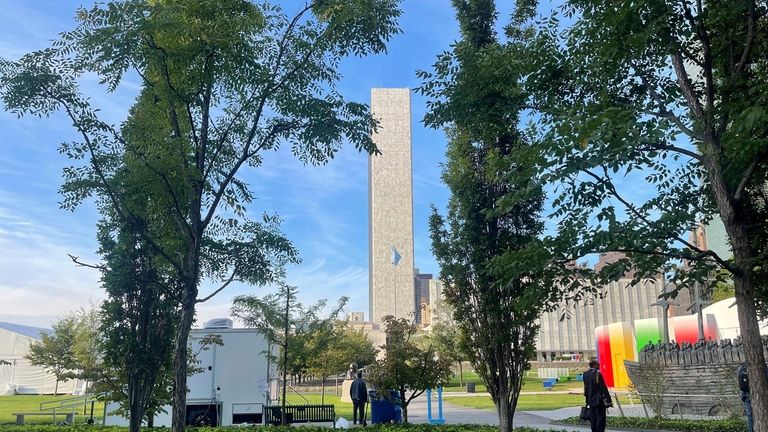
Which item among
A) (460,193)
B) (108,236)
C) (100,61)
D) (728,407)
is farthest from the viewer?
(728,407)

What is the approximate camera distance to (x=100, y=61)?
7730 mm

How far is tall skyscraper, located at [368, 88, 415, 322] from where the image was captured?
441ft

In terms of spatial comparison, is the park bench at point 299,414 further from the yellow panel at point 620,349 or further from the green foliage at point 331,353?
the yellow panel at point 620,349

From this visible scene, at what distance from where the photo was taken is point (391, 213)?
136125 mm

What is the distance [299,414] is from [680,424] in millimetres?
9734

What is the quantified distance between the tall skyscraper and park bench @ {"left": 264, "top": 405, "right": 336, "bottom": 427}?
4526 inches

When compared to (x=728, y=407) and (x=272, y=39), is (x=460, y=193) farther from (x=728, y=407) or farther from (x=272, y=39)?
(x=728, y=407)

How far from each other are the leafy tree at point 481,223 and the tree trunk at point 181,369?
4.12m

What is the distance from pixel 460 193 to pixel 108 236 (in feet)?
21.4

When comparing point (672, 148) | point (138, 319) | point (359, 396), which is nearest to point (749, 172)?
point (672, 148)

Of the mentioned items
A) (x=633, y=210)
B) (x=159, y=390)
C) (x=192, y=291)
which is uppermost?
(x=633, y=210)

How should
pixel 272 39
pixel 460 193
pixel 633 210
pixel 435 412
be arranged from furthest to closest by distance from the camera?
pixel 435 412, pixel 460 193, pixel 272 39, pixel 633 210

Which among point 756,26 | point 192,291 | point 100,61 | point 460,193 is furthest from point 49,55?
point 756,26

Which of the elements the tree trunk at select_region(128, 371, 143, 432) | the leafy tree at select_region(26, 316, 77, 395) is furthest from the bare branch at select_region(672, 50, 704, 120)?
the leafy tree at select_region(26, 316, 77, 395)
